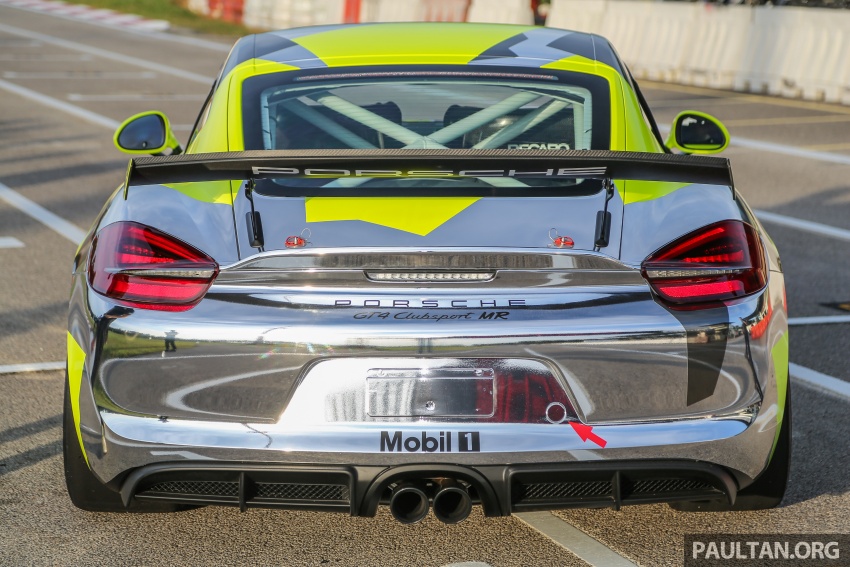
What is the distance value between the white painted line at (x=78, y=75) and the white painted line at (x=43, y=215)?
33.4 feet

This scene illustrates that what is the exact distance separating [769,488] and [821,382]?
1838 millimetres

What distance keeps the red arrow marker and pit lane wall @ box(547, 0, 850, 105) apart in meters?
15.0

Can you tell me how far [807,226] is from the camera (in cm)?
936

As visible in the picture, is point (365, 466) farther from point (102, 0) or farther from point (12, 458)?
point (102, 0)

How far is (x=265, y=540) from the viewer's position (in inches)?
151

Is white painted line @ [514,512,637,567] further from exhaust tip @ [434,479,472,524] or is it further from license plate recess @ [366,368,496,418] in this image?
license plate recess @ [366,368,496,418]

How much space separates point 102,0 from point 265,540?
125ft

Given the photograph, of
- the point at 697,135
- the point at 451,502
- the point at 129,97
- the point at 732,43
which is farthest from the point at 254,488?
the point at 732,43

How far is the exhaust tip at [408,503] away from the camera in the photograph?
341 cm

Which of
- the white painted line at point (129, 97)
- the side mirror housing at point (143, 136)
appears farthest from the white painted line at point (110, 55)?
the side mirror housing at point (143, 136)

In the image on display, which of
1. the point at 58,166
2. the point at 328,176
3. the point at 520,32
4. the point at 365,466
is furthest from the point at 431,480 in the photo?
the point at 58,166

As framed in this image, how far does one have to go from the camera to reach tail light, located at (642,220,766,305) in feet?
11.2

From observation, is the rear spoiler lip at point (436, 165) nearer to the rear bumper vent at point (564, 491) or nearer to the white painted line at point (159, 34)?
the rear bumper vent at point (564, 491)

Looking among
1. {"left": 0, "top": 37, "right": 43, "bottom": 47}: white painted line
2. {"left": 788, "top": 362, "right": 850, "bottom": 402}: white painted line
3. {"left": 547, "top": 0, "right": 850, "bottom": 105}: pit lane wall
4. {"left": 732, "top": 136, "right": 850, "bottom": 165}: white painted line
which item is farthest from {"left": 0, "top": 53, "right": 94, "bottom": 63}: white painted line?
{"left": 788, "top": 362, "right": 850, "bottom": 402}: white painted line
